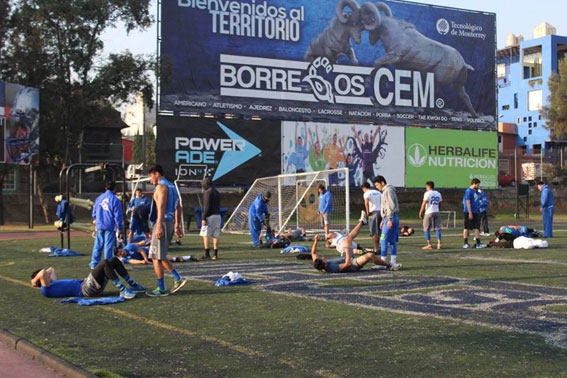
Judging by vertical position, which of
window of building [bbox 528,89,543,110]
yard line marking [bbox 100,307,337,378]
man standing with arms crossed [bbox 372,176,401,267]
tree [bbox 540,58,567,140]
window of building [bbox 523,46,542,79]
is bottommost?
yard line marking [bbox 100,307,337,378]

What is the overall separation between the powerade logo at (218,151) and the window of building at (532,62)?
56059 millimetres

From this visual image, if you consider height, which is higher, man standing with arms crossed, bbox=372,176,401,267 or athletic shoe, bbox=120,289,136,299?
man standing with arms crossed, bbox=372,176,401,267

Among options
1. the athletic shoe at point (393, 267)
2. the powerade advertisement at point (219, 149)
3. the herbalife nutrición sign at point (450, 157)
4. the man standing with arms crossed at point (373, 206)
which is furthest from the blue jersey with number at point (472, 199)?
the herbalife nutrición sign at point (450, 157)

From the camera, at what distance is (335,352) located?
6480 mm

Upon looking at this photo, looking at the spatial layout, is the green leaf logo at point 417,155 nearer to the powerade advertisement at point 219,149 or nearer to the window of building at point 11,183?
the powerade advertisement at point 219,149

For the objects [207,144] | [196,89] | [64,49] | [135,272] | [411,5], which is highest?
[411,5]

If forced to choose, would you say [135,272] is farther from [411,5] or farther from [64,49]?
[411,5]

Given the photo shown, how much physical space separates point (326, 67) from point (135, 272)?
3011 centimetres

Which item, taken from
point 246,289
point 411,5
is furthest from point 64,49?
point 246,289

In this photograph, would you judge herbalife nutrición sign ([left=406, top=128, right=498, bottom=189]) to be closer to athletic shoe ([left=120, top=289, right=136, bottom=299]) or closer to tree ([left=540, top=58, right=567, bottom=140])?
tree ([left=540, top=58, right=567, bottom=140])

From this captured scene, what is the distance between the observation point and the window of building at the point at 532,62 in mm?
84750

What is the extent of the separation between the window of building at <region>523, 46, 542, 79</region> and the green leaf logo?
1841 inches

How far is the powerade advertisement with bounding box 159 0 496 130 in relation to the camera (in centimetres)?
3912

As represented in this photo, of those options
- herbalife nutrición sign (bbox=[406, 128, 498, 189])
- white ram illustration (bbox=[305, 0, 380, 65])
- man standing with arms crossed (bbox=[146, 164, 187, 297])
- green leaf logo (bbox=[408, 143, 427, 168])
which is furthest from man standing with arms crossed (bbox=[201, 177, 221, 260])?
green leaf logo (bbox=[408, 143, 427, 168])
